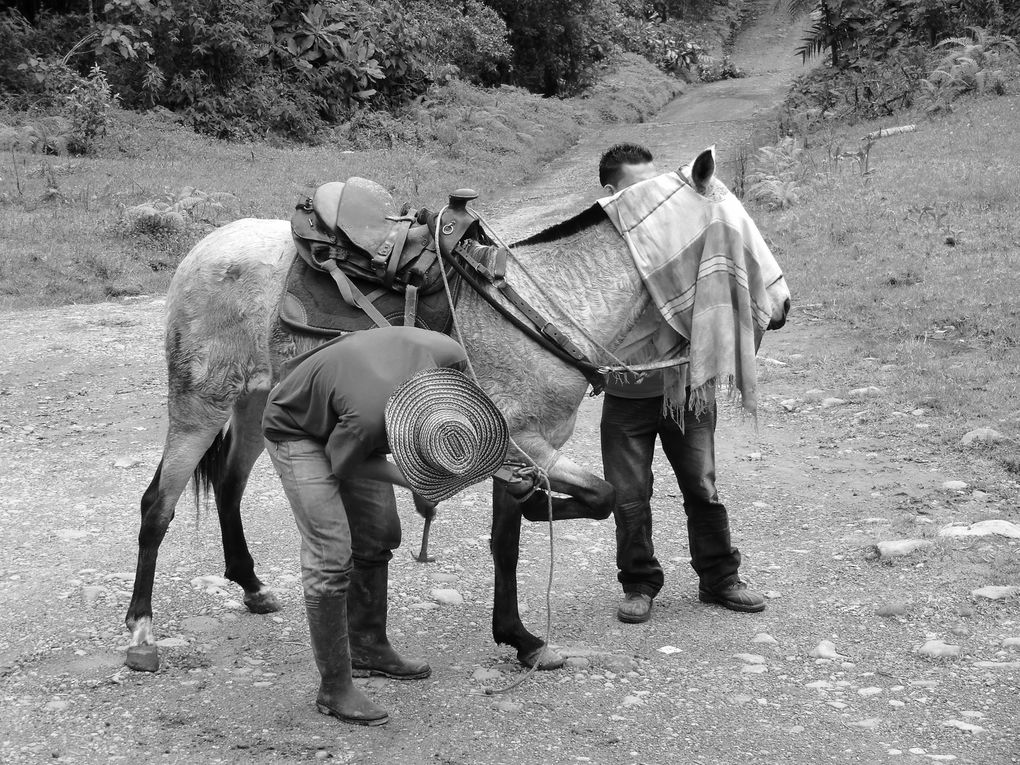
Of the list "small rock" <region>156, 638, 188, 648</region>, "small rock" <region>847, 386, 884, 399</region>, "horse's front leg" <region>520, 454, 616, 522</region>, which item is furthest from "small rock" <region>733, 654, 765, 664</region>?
"small rock" <region>847, 386, 884, 399</region>

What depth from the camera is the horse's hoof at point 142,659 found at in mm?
4262

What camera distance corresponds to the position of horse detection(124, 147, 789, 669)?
426 cm

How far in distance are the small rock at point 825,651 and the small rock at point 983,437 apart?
2.81 metres

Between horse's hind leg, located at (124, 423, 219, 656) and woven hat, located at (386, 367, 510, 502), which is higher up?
woven hat, located at (386, 367, 510, 502)

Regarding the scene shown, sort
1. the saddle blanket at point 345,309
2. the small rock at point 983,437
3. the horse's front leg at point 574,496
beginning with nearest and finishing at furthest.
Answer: the horse's front leg at point 574,496, the saddle blanket at point 345,309, the small rock at point 983,437

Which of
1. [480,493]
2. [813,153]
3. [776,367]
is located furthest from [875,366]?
[813,153]

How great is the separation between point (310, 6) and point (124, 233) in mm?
10316

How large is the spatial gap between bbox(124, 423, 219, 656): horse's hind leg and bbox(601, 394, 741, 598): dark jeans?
1.83 m

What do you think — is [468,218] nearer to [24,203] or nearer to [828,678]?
[828,678]

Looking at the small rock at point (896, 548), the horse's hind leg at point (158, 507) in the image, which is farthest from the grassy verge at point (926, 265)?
the horse's hind leg at point (158, 507)

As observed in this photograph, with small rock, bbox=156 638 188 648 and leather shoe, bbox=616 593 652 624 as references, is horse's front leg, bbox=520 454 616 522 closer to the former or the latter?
leather shoe, bbox=616 593 652 624

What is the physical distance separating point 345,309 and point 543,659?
1625mm

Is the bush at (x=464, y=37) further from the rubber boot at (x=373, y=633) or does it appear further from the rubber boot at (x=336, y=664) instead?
the rubber boot at (x=336, y=664)

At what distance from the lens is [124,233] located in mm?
12344
